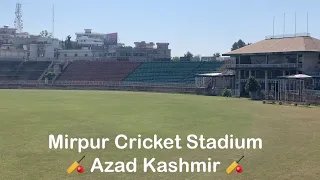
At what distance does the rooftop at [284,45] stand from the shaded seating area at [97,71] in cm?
3592

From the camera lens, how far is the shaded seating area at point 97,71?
102 metres

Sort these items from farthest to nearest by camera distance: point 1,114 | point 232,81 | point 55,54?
point 55,54 < point 232,81 < point 1,114

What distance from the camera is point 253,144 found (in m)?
23.5

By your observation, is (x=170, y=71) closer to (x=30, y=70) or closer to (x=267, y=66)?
(x=30, y=70)

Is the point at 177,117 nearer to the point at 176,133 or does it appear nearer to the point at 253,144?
the point at 176,133

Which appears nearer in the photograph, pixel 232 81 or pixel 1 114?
pixel 1 114

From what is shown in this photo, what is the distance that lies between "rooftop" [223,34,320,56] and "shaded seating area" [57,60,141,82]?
3592cm

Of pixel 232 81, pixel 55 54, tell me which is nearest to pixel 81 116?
pixel 232 81

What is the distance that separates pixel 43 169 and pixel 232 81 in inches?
2358

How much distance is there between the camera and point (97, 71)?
107 m

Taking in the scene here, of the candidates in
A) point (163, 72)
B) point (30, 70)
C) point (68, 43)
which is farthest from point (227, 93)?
point (68, 43)

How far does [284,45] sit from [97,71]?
51221 mm

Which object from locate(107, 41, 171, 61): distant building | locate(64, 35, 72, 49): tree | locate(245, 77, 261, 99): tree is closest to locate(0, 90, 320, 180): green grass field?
locate(245, 77, 261, 99): tree

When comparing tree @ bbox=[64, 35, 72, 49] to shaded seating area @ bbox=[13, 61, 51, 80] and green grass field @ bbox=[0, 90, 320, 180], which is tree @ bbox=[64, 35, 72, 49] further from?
green grass field @ bbox=[0, 90, 320, 180]
